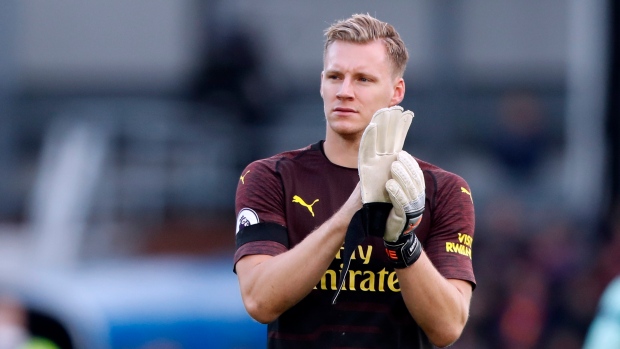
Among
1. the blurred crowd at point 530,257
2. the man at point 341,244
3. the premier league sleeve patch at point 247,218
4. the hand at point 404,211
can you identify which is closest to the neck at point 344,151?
the man at point 341,244

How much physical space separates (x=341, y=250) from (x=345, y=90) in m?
0.57

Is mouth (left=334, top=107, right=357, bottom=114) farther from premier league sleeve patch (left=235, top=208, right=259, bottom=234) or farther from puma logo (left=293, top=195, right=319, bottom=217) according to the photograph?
premier league sleeve patch (left=235, top=208, right=259, bottom=234)

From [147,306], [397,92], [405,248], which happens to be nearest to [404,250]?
[405,248]

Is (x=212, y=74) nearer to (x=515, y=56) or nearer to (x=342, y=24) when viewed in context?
(x=515, y=56)

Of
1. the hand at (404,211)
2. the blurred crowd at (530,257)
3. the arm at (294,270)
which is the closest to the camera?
the hand at (404,211)

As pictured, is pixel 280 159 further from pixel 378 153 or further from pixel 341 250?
pixel 378 153

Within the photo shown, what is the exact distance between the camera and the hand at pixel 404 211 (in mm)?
4074

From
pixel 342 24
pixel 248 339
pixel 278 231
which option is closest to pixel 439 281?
pixel 278 231

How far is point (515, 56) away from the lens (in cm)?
1554

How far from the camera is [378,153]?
13.5 ft

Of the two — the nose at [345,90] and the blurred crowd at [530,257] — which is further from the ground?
the nose at [345,90]

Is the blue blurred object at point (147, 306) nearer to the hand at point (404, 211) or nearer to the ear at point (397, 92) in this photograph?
the ear at point (397, 92)

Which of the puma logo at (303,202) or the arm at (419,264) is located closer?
the arm at (419,264)

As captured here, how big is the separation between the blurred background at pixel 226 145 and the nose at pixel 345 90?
18.4ft
